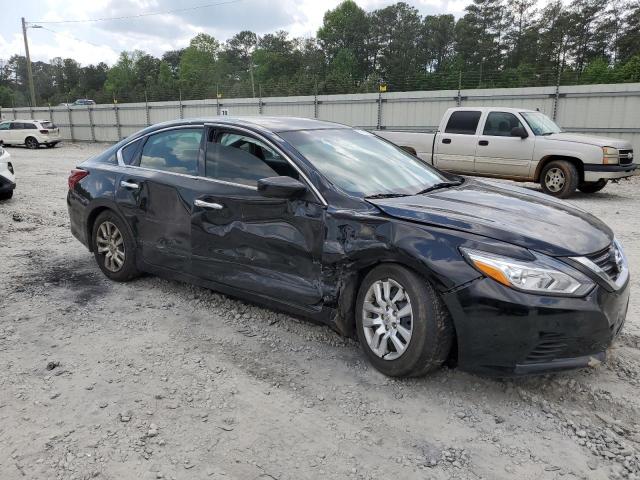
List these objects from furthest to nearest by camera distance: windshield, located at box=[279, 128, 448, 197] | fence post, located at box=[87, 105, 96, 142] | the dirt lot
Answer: fence post, located at box=[87, 105, 96, 142] → windshield, located at box=[279, 128, 448, 197] → the dirt lot

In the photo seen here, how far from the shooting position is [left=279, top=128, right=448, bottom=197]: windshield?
3.58 m

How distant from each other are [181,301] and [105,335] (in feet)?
2.59

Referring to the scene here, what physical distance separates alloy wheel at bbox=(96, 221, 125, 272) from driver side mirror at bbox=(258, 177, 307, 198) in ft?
6.62

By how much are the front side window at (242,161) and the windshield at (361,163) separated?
17cm

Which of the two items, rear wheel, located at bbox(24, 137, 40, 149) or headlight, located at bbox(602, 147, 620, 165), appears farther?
rear wheel, located at bbox(24, 137, 40, 149)

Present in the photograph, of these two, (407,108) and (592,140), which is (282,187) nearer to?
(592,140)

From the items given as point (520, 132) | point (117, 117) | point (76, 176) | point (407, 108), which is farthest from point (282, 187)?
point (117, 117)

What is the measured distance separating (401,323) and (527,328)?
70cm

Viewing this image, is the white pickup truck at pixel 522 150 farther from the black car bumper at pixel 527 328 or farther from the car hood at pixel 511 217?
the black car bumper at pixel 527 328

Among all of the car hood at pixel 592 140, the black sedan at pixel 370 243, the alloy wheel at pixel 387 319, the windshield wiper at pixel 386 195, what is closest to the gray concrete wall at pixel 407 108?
the car hood at pixel 592 140

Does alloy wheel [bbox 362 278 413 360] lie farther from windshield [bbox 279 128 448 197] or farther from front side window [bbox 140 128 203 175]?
front side window [bbox 140 128 203 175]

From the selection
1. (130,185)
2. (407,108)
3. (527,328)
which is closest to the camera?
(527,328)

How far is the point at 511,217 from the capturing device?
10.3 feet

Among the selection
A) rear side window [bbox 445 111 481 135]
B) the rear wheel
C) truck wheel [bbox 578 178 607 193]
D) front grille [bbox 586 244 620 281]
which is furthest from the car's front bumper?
the rear wheel
